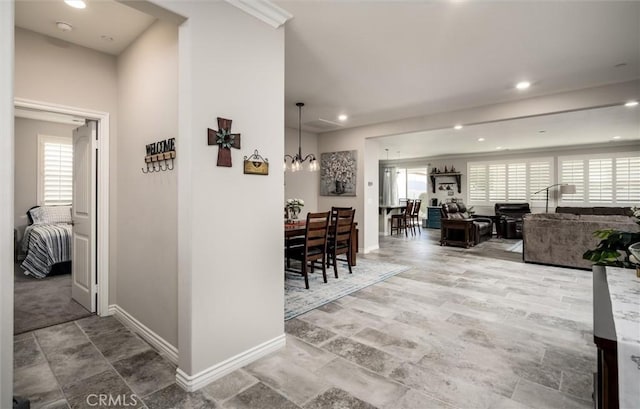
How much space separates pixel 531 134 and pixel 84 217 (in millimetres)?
8596

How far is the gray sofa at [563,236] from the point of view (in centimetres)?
480

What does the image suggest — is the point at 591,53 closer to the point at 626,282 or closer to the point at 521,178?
the point at 626,282

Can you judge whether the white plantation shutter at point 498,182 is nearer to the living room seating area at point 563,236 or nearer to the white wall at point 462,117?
the living room seating area at point 563,236

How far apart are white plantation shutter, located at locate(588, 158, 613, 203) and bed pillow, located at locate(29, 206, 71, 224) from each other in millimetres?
12707

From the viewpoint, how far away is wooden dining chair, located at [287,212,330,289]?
3.86 meters

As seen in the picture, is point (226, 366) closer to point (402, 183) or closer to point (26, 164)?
point (26, 164)

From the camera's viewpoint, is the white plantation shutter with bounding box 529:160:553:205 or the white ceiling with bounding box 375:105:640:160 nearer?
the white ceiling with bounding box 375:105:640:160

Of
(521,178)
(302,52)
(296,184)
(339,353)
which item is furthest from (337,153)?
(521,178)

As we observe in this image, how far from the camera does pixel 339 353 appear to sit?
7.74 feet

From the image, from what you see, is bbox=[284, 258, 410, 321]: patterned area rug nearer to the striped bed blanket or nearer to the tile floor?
the tile floor

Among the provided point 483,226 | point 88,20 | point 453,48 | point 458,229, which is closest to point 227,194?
point 88,20

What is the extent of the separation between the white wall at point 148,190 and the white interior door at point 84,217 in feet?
0.86

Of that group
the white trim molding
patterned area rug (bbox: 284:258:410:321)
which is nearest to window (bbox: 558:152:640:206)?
patterned area rug (bbox: 284:258:410:321)

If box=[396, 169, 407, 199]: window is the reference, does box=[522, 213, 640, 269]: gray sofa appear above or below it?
below
